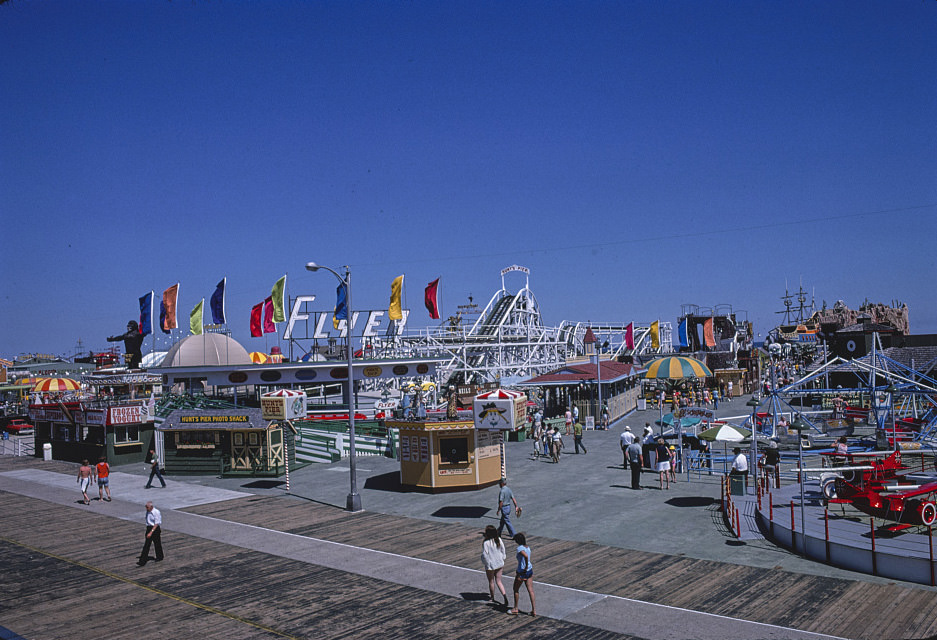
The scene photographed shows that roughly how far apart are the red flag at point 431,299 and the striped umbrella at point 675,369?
13902 mm

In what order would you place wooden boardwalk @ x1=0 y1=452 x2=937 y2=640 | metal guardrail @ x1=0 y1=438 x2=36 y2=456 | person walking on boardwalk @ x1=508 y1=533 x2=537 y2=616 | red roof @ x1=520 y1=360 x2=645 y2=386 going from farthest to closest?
metal guardrail @ x1=0 y1=438 x2=36 y2=456 < red roof @ x1=520 y1=360 x2=645 y2=386 < person walking on boardwalk @ x1=508 y1=533 x2=537 y2=616 < wooden boardwalk @ x1=0 y1=452 x2=937 y2=640

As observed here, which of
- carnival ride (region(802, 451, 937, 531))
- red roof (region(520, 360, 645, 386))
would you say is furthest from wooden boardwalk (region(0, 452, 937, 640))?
red roof (region(520, 360, 645, 386))

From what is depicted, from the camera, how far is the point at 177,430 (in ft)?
90.0

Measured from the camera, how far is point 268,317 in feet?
139

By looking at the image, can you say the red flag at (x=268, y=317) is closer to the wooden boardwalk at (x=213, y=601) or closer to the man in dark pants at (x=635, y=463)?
the wooden boardwalk at (x=213, y=601)

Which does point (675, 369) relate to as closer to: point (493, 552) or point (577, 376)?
point (577, 376)

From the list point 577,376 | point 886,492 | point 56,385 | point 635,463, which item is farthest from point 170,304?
→ point 886,492

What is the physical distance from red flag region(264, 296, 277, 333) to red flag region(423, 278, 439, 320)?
9463 millimetres

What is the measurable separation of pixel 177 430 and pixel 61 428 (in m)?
10.2

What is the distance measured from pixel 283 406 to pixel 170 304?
19.9 meters

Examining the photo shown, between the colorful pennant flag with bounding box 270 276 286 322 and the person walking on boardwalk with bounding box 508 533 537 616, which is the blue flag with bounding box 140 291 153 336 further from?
the person walking on boardwalk with bounding box 508 533 537 616

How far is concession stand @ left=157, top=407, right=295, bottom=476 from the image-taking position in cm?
2634

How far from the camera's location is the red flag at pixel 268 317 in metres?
41.8

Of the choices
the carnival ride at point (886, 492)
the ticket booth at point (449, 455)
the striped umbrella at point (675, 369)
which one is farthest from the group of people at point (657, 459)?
the striped umbrella at point (675, 369)
